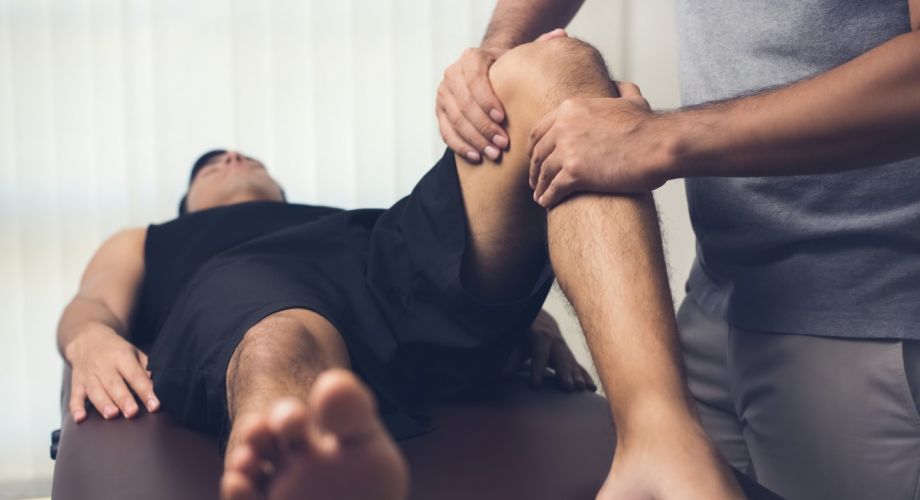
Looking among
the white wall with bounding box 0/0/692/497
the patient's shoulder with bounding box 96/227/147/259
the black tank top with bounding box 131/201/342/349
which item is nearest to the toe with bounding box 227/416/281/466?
the black tank top with bounding box 131/201/342/349

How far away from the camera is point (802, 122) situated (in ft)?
3.18

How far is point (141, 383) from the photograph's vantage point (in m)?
1.40

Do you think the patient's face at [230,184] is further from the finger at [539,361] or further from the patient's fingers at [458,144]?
the patient's fingers at [458,144]

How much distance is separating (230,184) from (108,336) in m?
0.76

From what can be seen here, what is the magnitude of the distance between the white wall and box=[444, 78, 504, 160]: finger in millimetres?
1711

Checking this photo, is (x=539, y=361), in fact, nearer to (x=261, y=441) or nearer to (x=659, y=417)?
(x=659, y=417)

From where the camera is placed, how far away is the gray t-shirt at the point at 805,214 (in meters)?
1.23

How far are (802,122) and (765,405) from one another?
587 millimetres

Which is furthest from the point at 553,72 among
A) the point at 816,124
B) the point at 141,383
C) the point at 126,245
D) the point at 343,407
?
the point at 126,245

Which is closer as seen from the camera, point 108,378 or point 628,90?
point 628,90

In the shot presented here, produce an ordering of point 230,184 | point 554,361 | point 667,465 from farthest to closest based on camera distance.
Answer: point 230,184
point 554,361
point 667,465

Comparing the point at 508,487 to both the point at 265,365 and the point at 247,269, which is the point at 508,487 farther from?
the point at 247,269

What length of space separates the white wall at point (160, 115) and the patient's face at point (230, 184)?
483 mm

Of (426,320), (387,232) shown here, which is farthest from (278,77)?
(426,320)
